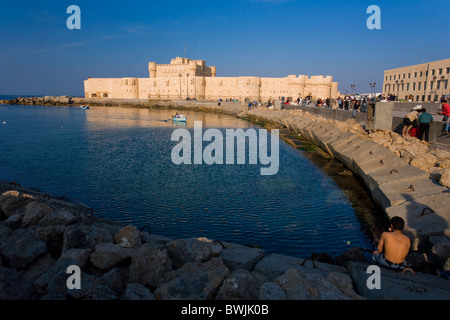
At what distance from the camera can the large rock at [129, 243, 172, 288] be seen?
3.76 m

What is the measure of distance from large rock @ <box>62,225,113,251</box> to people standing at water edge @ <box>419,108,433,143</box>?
11.9 metres

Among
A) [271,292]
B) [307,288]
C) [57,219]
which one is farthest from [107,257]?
[307,288]

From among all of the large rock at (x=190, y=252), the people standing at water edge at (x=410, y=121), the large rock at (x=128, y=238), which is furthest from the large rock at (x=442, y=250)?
the people standing at water edge at (x=410, y=121)

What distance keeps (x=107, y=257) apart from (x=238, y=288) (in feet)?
6.18

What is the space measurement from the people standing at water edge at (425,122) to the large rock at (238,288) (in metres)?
11.5

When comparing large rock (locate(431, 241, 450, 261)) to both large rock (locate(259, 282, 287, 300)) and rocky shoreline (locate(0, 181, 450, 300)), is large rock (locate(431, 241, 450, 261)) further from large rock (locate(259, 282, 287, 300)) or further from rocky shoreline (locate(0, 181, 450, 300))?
large rock (locate(259, 282, 287, 300))

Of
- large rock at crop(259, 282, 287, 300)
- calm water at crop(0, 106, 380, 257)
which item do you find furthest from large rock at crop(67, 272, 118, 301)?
calm water at crop(0, 106, 380, 257)

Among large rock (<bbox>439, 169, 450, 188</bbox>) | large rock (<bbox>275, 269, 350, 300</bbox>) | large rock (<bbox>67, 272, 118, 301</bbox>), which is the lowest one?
large rock (<bbox>67, 272, 118, 301</bbox>)

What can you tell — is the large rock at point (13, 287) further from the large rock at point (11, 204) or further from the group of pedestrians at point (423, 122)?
the group of pedestrians at point (423, 122)

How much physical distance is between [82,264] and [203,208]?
417 cm

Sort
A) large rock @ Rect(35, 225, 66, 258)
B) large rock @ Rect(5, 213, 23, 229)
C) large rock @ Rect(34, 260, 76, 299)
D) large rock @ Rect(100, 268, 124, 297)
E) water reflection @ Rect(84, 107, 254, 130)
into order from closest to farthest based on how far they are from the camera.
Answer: large rock @ Rect(34, 260, 76, 299)
large rock @ Rect(100, 268, 124, 297)
large rock @ Rect(35, 225, 66, 258)
large rock @ Rect(5, 213, 23, 229)
water reflection @ Rect(84, 107, 254, 130)

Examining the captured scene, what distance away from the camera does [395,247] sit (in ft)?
13.4

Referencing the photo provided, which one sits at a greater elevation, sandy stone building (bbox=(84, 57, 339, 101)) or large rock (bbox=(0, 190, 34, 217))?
sandy stone building (bbox=(84, 57, 339, 101))
